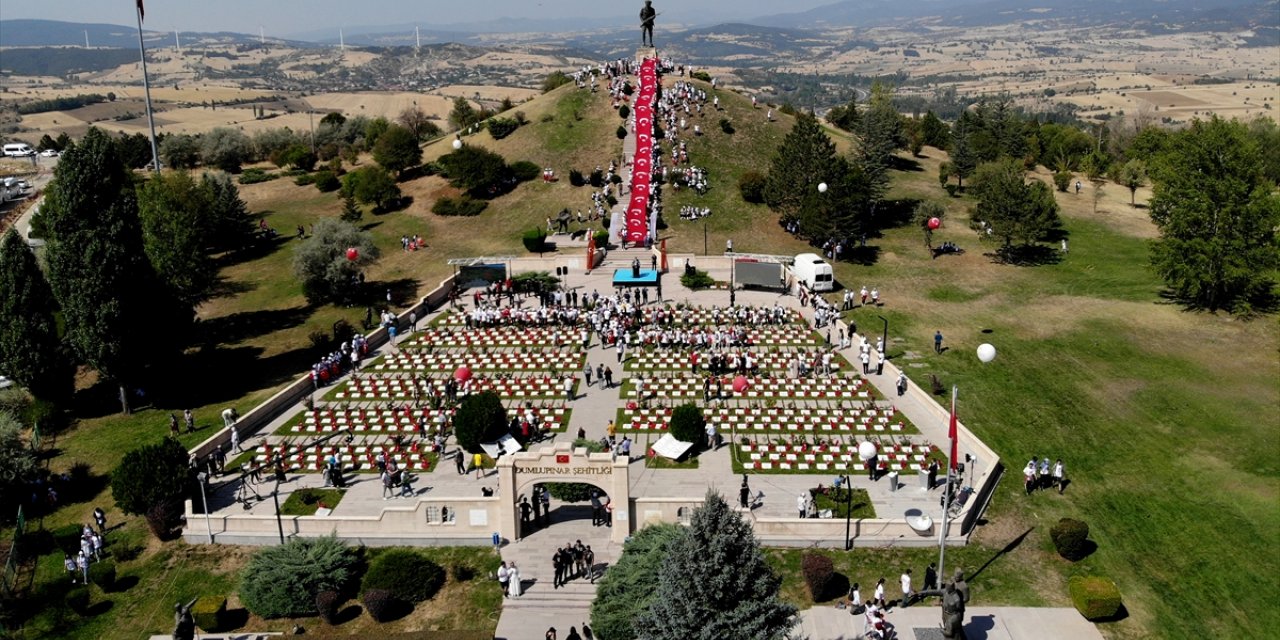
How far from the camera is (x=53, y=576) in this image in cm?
2941

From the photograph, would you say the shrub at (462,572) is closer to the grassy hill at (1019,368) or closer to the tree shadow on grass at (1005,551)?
the grassy hill at (1019,368)

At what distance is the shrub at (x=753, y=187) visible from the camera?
71.2 metres

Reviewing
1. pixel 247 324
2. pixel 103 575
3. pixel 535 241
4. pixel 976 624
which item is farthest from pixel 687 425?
pixel 247 324

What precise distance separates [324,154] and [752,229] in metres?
56.3

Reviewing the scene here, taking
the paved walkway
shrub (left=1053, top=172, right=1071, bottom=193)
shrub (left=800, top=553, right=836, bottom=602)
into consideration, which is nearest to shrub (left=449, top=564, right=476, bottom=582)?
the paved walkway

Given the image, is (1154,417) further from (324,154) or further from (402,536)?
(324,154)

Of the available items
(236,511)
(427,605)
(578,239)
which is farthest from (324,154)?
(427,605)

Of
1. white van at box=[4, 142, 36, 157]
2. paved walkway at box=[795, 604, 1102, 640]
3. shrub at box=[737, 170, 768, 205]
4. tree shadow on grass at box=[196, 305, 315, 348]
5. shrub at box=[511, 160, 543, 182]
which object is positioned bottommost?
paved walkway at box=[795, 604, 1102, 640]

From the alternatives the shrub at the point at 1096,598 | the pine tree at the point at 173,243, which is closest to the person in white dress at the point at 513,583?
the shrub at the point at 1096,598

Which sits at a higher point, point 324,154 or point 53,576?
point 324,154

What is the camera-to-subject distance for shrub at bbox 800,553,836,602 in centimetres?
2656

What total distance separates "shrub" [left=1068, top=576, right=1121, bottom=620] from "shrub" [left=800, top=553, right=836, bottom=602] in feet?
24.6

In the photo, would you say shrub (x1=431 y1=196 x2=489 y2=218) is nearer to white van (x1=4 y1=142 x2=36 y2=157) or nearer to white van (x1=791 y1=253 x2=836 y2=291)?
white van (x1=791 y1=253 x2=836 y2=291)

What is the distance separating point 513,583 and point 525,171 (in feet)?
177
